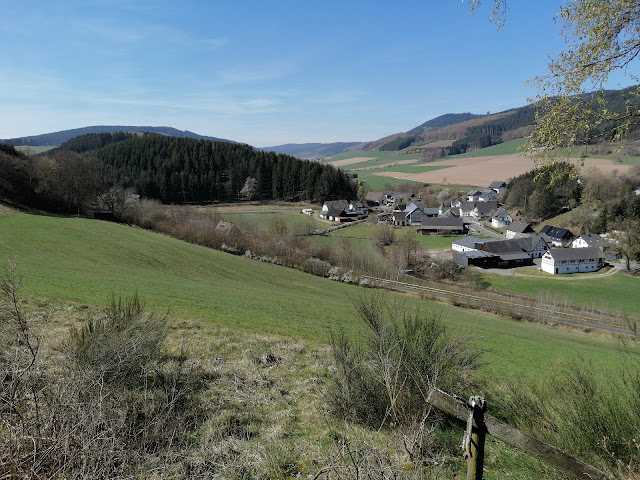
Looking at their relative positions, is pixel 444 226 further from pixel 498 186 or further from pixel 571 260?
pixel 498 186

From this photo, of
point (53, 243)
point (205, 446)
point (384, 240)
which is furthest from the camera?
point (384, 240)

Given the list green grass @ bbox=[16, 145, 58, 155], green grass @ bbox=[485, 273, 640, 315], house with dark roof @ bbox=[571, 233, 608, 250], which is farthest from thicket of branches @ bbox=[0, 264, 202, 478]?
green grass @ bbox=[16, 145, 58, 155]

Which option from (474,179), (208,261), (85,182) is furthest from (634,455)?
(474,179)

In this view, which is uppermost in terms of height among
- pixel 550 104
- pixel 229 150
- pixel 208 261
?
pixel 229 150

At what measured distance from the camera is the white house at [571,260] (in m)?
51.8

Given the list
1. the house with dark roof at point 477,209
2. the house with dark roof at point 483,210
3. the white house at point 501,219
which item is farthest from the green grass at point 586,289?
the house with dark roof at point 477,209

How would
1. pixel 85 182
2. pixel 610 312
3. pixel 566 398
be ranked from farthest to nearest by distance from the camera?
1. pixel 85 182
2. pixel 610 312
3. pixel 566 398

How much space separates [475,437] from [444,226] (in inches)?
3231

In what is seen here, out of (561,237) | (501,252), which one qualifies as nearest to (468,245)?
(501,252)

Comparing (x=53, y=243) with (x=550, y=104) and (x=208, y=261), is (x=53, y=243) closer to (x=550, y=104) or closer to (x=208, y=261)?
(x=208, y=261)

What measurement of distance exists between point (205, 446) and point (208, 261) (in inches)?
1264

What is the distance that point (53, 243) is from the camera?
31.0 m

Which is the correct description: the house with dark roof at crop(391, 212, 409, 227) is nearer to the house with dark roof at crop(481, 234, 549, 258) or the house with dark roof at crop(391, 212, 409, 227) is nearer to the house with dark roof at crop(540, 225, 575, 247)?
the house with dark roof at crop(540, 225, 575, 247)

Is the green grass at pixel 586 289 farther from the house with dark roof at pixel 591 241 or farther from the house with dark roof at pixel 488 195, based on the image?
the house with dark roof at pixel 488 195
